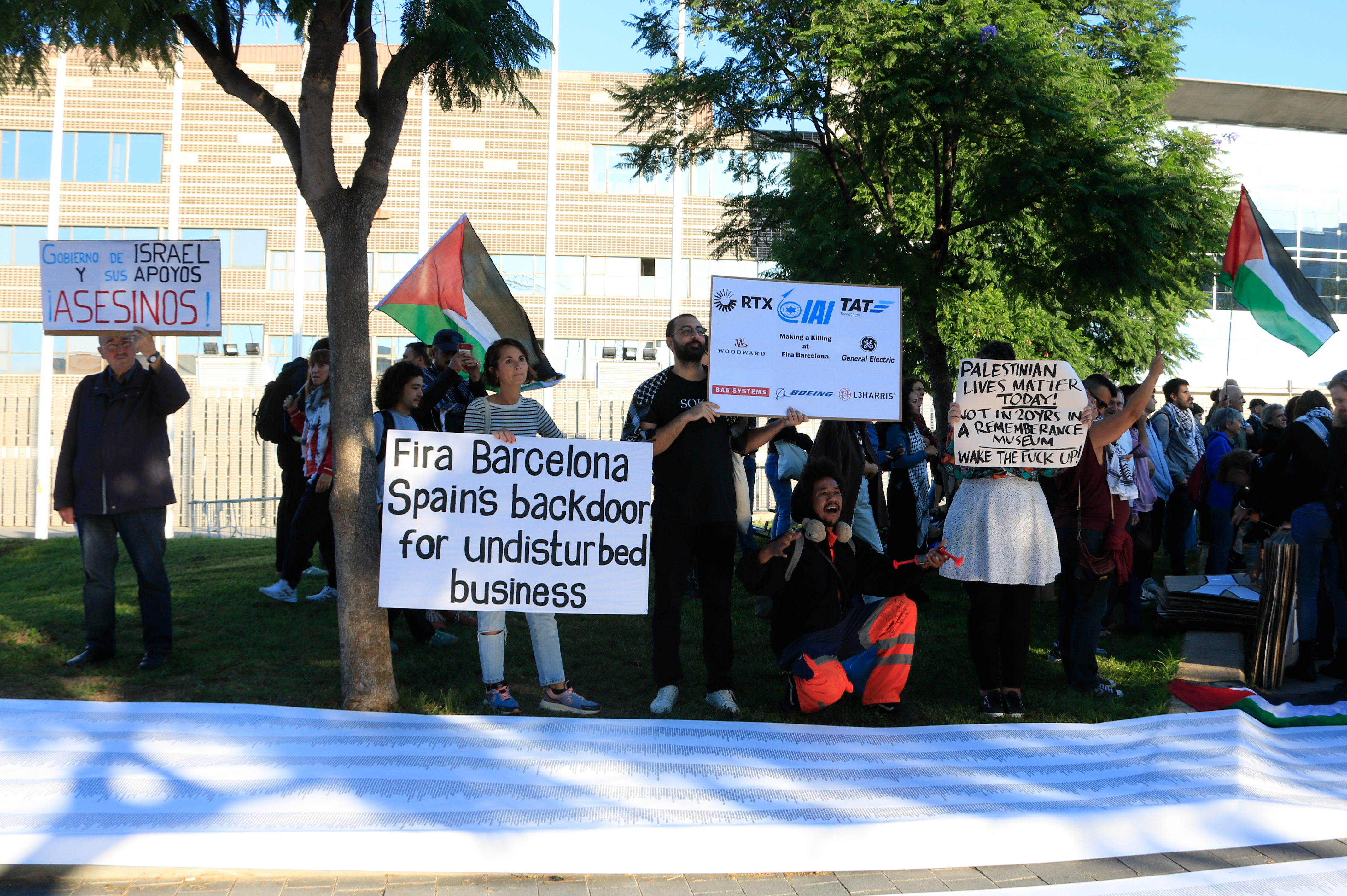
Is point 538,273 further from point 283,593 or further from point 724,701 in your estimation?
point 724,701

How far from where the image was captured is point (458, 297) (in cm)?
840

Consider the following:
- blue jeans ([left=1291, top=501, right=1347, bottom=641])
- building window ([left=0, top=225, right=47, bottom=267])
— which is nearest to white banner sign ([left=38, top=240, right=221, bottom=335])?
blue jeans ([left=1291, top=501, right=1347, bottom=641])

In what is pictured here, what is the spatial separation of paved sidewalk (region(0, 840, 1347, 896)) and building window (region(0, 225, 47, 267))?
136 ft

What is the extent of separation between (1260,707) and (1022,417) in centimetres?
192

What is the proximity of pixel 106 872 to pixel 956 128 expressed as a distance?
915 centimetres

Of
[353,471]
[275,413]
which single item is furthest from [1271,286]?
[275,413]

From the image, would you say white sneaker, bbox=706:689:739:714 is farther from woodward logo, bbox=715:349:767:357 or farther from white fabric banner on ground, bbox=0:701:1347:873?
woodward logo, bbox=715:349:767:357

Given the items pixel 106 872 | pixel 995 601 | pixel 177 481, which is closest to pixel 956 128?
pixel 995 601

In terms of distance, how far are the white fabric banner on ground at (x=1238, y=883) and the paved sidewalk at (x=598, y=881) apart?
123mm

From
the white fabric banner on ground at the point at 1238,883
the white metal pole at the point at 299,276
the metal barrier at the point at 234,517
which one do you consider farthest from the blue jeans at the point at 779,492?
the white metal pole at the point at 299,276

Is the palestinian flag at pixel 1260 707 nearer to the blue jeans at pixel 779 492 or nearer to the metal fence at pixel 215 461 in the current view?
the blue jeans at pixel 779 492

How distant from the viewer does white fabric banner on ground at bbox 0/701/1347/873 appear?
11.3 ft

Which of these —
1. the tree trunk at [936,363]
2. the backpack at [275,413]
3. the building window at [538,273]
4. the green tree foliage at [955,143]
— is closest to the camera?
the backpack at [275,413]

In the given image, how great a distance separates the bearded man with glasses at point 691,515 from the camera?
5.89 m
